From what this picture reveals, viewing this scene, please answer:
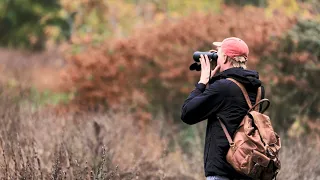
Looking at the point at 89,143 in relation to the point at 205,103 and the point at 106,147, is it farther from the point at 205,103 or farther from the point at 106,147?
the point at 205,103

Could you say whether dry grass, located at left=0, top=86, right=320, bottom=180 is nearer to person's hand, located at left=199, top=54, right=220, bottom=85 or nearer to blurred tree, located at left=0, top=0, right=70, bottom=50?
person's hand, located at left=199, top=54, right=220, bottom=85

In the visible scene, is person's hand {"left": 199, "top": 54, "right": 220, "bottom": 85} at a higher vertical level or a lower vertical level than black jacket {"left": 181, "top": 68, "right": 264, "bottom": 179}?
higher

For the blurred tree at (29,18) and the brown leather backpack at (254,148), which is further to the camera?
the blurred tree at (29,18)

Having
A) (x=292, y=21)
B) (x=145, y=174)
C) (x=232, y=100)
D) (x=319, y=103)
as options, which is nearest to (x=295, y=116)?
(x=319, y=103)

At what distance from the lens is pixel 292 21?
10.1m

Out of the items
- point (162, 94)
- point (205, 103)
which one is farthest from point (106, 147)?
point (162, 94)

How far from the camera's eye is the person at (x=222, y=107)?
3996 millimetres

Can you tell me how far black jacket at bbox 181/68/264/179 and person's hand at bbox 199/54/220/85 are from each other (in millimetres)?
144

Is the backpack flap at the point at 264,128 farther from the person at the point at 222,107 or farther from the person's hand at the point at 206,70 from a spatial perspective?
the person's hand at the point at 206,70

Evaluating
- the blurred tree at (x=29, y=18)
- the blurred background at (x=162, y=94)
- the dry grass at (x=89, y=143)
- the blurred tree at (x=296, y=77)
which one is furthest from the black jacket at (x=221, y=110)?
the blurred tree at (x=29, y=18)

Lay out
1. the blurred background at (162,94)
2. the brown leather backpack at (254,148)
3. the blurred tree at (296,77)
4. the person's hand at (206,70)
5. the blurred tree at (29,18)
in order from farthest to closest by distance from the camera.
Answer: the blurred tree at (29,18)
the blurred tree at (296,77)
the blurred background at (162,94)
the person's hand at (206,70)
the brown leather backpack at (254,148)

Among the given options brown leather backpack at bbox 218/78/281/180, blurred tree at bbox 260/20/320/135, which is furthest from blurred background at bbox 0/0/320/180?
brown leather backpack at bbox 218/78/281/180

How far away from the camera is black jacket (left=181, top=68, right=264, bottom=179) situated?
3.99m

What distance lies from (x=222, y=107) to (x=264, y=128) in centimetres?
32
